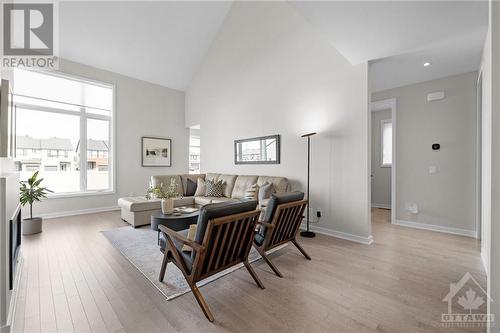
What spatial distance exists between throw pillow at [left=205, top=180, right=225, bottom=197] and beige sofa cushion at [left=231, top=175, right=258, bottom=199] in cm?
31

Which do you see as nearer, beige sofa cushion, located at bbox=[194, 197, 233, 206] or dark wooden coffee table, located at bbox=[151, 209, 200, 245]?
dark wooden coffee table, located at bbox=[151, 209, 200, 245]

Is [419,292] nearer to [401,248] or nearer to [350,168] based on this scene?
[401,248]

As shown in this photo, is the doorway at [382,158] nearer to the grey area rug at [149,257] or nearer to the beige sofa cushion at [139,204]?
the grey area rug at [149,257]

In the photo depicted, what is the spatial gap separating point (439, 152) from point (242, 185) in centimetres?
374

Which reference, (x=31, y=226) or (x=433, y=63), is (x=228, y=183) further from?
(x=433, y=63)

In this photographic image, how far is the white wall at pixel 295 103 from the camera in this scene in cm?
348

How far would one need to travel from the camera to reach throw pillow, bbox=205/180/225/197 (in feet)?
16.3

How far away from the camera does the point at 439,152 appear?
393 centimetres

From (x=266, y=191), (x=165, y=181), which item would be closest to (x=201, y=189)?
(x=165, y=181)

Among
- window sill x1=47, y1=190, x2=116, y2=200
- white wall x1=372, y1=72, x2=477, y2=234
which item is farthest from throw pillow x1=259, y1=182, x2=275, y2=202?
window sill x1=47, y1=190, x2=116, y2=200

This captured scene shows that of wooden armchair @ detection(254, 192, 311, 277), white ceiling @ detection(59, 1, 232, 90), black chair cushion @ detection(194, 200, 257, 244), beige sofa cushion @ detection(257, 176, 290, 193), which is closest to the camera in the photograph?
black chair cushion @ detection(194, 200, 257, 244)

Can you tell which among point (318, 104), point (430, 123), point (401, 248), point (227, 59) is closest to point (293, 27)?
point (318, 104)

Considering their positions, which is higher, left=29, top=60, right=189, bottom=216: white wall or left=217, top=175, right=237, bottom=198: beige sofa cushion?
left=29, top=60, right=189, bottom=216: white wall

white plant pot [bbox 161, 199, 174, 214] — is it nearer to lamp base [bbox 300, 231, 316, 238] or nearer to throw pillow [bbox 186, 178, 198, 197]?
throw pillow [bbox 186, 178, 198, 197]
